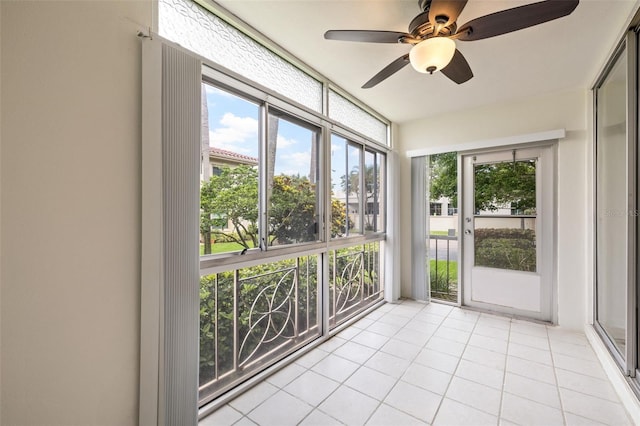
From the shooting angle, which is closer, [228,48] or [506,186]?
[228,48]

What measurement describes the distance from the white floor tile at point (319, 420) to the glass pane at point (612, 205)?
2.14 meters

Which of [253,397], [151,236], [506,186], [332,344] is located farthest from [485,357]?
[151,236]

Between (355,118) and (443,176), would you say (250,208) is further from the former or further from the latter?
(443,176)

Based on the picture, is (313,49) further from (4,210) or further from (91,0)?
(4,210)

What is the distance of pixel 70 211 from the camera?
1126 millimetres

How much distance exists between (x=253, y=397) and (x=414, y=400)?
1.07 metres

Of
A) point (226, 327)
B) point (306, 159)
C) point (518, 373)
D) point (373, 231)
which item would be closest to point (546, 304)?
point (518, 373)

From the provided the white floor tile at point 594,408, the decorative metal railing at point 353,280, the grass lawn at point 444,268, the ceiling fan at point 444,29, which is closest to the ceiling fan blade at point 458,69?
the ceiling fan at point 444,29

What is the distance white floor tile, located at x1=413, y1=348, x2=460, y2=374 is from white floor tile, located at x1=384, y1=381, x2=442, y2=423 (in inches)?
13.9

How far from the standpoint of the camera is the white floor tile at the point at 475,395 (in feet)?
5.58

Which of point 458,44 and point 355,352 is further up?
point 458,44

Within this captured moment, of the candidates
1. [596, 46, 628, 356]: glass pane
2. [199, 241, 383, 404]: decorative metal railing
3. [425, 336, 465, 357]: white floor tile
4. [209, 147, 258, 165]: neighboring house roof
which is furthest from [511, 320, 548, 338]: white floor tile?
[209, 147, 258, 165]: neighboring house roof

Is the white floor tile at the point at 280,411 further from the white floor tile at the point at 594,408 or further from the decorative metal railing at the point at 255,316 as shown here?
the white floor tile at the point at 594,408

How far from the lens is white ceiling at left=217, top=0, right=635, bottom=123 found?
1.67 meters
